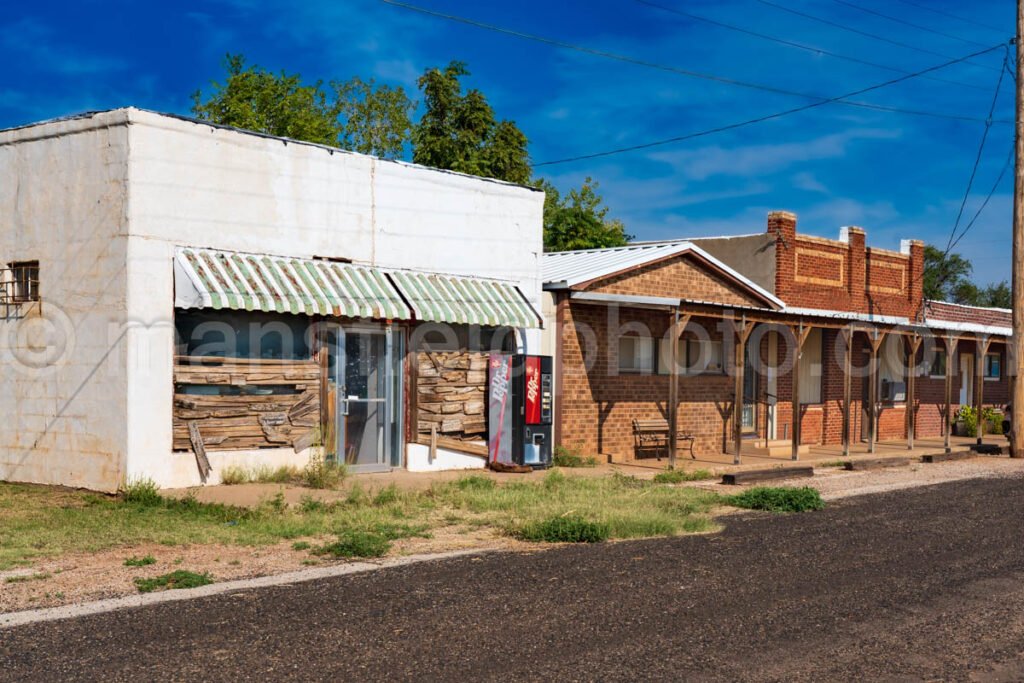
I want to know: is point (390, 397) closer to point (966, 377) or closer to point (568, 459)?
point (568, 459)

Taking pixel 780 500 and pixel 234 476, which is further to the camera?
pixel 234 476

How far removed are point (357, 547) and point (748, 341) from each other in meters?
14.6

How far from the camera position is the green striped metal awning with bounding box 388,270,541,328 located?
48.7ft

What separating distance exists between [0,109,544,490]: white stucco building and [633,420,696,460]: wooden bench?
5163 millimetres

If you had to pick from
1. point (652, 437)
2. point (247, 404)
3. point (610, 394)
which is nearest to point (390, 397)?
point (247, 404)

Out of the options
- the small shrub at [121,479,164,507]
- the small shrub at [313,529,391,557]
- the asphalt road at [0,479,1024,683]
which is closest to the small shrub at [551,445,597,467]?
the small shrub at [121,479,164,507]

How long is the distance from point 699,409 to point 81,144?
12.7m

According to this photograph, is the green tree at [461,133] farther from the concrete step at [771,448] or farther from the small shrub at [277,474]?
the small shrub at [277,474]

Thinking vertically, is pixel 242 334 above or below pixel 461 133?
below

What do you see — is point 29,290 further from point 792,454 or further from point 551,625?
point 792,454

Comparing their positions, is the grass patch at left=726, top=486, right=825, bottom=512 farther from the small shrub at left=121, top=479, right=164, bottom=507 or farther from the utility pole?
the utility pole

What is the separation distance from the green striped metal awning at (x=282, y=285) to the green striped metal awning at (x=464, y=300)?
0.33m

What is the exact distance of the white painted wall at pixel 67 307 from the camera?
12.2m

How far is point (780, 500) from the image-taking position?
12.7 m
